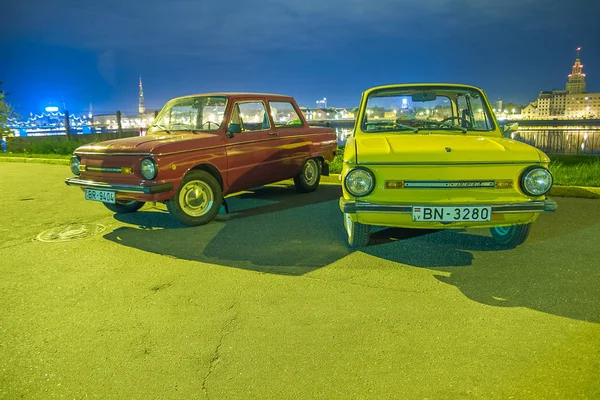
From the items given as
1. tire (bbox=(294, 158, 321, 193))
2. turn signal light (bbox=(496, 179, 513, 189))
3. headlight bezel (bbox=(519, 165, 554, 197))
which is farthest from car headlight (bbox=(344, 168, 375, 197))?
tire (bbox=(294, 158, 321, 193))

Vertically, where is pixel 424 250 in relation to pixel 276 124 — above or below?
below

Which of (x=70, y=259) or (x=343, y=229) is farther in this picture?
(x=343, y=229)

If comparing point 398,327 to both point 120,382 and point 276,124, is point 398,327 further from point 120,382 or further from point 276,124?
point 276,124

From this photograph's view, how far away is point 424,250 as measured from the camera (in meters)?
4.72

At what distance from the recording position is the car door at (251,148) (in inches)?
253

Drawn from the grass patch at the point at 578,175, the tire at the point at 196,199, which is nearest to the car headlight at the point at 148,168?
the tire at the point at 196,199

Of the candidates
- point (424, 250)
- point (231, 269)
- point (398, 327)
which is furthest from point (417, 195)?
point (231, 269)

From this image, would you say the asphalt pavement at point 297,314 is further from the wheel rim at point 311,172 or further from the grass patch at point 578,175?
the wheel rim at point 311,172

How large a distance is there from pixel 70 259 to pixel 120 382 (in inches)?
103

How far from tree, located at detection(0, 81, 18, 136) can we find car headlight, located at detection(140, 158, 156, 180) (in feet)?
62.3

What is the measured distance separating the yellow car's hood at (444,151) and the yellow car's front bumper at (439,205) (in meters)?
0.40

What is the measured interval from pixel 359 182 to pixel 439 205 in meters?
0.75

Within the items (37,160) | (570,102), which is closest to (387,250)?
(37,160)

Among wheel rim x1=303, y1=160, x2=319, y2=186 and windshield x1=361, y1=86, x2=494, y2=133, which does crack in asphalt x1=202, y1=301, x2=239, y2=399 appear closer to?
windshield x1=361, y1=86, x2=494, y2=133
